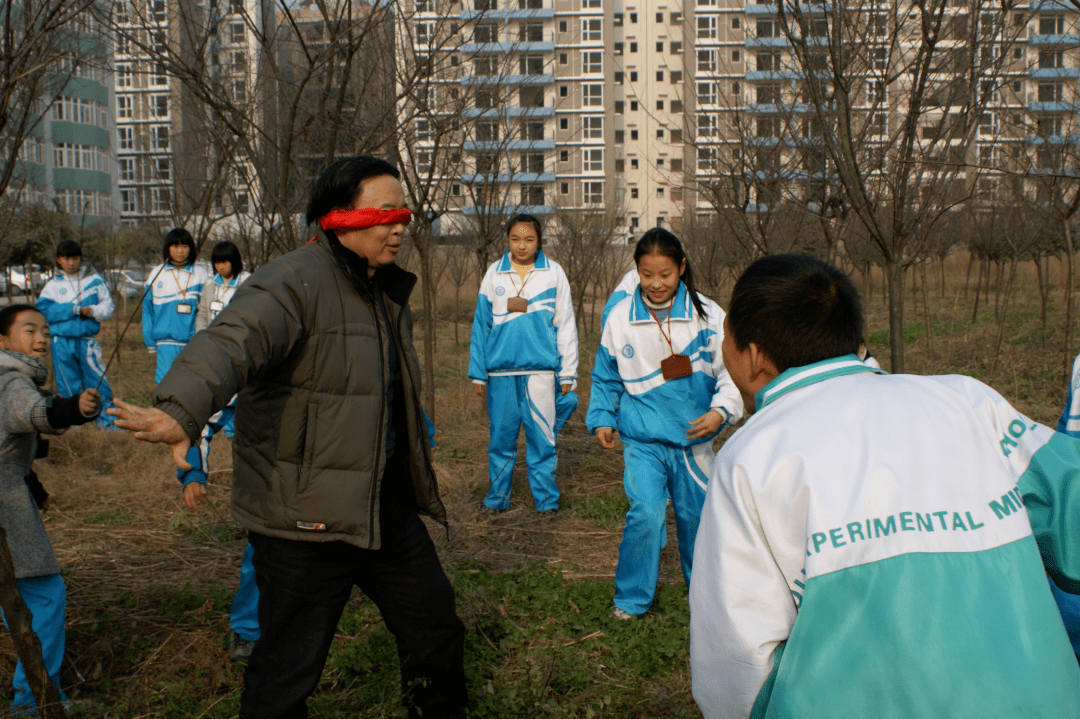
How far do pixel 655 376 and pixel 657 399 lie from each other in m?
0.10

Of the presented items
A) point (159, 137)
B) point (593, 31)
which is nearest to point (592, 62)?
point (593, 31)

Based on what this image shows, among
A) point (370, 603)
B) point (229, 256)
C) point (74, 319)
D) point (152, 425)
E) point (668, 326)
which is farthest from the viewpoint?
point (74, 319)

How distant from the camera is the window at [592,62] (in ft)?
181

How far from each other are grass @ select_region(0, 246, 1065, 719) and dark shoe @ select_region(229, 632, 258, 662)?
0.13ft

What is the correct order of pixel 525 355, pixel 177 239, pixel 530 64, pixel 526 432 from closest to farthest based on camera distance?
pixel 525 355
pixel 526 432
pixel 177 239
pixel 530 64

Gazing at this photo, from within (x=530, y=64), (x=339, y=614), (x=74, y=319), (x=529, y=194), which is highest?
(x=530, y=64)

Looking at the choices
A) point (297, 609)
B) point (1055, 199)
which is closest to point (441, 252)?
point (1055, 199)

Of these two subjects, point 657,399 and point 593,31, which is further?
Result: point 593,31

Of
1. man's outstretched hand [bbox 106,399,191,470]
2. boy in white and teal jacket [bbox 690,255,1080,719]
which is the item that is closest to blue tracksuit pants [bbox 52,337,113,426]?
man's outstretched hand [bbox 106,399,191,470]

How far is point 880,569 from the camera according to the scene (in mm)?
1266

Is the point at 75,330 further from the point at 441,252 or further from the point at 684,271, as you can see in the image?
the point at 441,252

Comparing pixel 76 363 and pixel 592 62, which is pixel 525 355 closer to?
pixel 76 363

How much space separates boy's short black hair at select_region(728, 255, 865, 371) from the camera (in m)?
1.56

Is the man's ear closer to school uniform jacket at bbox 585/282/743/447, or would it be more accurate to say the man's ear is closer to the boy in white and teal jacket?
the boy in white and teal jacket
